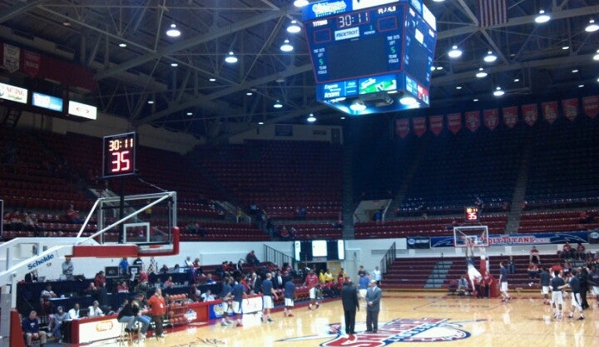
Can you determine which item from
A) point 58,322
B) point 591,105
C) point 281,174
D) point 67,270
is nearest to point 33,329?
point 58,322

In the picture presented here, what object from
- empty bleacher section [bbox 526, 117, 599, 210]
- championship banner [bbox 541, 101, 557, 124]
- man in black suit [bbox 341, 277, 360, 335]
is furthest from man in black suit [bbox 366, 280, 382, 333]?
championship banner [bbox 541, 101, 557, 124]

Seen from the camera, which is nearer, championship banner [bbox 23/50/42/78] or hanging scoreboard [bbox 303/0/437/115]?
hanging scoreboard [bbox 303/0/437/115]

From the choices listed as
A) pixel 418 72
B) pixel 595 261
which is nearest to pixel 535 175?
pixel 595 261

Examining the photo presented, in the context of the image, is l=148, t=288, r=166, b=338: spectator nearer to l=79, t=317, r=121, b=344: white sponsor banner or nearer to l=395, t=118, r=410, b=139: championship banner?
l=79, t=317, r=121, b=344: white sponsor banner

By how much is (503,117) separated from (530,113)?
157 cm

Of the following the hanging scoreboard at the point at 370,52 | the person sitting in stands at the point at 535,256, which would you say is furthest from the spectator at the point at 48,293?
the person sitting in stands at the point at 535,256

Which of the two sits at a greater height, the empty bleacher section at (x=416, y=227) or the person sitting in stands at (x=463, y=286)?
the empty bleacher section at (x=416, y=227)

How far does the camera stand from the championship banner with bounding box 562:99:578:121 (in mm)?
34062

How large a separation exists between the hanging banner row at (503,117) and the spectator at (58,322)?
2528 centimetres

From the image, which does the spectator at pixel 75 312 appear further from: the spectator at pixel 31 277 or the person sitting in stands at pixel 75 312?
the spectator at pixel 31 277

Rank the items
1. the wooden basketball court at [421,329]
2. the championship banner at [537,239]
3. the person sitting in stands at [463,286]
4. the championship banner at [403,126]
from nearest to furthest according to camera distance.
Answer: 1. the wooden basketball court at [421,329]
2. the person sitting in stands at [463,286]
3. the championship banner at [537,239]
4. the championship banner at [403,126]

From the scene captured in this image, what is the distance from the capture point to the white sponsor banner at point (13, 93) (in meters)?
23.0

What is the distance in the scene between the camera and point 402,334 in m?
16.2

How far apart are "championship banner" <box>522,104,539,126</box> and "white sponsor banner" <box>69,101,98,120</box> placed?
896 inches
